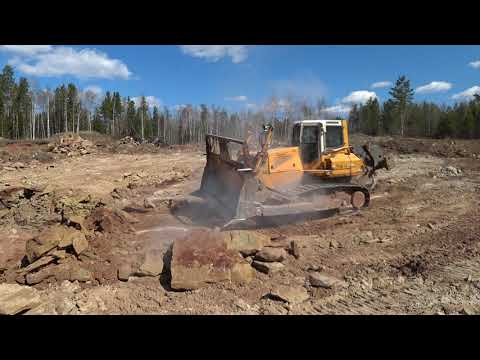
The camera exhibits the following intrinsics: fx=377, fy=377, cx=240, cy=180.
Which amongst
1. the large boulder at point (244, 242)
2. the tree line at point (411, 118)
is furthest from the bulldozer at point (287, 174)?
the tree line at point (411, 118)

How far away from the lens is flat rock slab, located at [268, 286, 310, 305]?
486 cm

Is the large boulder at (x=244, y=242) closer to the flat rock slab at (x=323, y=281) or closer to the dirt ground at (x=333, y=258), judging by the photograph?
the dirt ground at (x=333, y=258)

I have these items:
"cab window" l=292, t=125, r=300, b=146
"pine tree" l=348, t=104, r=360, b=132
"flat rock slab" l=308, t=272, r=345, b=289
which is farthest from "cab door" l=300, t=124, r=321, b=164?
"pine tree" l=348, t=104, r=360, b=132

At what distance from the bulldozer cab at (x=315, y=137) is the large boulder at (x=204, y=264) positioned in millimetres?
4200

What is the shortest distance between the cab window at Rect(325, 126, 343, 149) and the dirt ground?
168 centimetres

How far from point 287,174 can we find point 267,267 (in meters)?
3.34

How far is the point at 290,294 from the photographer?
Answer: 196 inches

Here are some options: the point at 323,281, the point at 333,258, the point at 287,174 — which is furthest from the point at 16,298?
the point at 287,174

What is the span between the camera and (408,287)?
17.1 ft

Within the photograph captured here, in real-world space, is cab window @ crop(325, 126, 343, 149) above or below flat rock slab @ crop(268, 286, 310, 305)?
above

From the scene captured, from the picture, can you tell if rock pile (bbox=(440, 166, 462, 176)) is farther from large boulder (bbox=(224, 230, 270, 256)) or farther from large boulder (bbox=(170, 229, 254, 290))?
large boulder (bbox=(170, 229, 254, 290))

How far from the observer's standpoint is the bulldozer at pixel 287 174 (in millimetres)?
7910

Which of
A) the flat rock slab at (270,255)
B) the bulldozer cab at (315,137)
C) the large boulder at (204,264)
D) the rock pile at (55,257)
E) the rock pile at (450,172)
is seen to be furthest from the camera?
the rock pile at (450,172)
